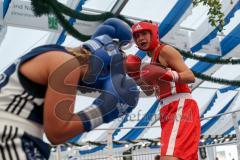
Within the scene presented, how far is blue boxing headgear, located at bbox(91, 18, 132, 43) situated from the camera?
4.08 feet

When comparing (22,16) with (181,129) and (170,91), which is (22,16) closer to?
(170,91)

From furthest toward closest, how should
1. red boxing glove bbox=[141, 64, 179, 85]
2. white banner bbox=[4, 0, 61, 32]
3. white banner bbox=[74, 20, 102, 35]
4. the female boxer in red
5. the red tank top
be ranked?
1. white banner bbox=[74, 20, 102, 35]
2. white banner bbox=[4, 0, 61, 32]
3. the red tank top
4. the female boxer in red
5. red boxing glove bbox=[141, 64, 179, 85]

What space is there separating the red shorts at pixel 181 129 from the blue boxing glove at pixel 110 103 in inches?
43.2

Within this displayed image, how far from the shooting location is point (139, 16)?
689 cm

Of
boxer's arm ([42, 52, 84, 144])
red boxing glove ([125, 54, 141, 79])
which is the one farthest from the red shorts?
boxer's arm ([42, 52, 84, 144])

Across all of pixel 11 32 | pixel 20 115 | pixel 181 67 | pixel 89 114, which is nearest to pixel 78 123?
pixel 89 114

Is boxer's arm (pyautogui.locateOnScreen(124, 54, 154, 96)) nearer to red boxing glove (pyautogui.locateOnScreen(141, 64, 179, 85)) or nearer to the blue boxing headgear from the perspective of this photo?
red boxing glove (pyautogui.locateOnScreen(141, 64, 179, 85))

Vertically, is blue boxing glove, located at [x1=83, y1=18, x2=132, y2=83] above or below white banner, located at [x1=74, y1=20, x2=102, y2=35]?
below

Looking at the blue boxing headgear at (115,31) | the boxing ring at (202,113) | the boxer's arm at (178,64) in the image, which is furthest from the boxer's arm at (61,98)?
the boxing ring at (202,113)

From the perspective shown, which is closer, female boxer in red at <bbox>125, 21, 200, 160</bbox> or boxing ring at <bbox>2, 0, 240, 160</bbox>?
female boxer in red at <bbox>125, 21, 200, 160</bbox>

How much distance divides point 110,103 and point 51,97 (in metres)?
0.16

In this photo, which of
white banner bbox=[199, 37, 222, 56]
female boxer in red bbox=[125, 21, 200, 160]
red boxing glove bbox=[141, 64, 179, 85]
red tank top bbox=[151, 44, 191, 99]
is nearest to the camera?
red boxing glove bbox=[141, 64, 179, 85]

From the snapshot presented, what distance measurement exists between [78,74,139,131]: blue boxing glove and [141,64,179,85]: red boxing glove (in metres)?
0.86

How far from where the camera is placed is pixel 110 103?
1.07 m
